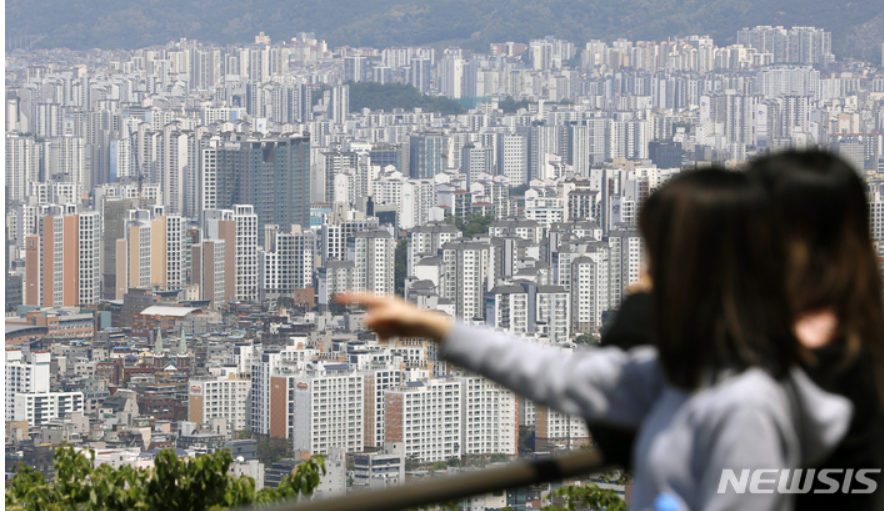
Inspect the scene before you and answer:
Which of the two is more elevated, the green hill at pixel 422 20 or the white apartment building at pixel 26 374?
the green hill at pixel 422 20

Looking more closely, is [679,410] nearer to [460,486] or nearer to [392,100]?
[460,486]

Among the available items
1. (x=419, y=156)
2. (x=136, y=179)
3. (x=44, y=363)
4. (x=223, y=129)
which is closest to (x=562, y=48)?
(x=419, y=156)

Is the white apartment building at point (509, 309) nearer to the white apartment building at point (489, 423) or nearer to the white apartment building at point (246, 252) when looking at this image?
the white apartment building at point (489, 423)

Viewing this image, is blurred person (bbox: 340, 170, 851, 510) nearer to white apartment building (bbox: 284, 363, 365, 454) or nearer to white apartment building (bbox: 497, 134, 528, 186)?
white apartment building (bbox: 284, 363, 365, 454)

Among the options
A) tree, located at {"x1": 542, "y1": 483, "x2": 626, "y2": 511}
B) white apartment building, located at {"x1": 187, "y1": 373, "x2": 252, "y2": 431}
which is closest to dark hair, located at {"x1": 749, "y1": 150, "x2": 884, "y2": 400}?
tree, located at {"x1": 542, "y1": 483, "x2": 626, "y2": 511}

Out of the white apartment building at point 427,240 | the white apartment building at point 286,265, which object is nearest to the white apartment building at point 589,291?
the white apartment building at point 427,240

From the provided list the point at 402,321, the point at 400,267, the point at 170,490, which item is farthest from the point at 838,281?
the point at 400,267

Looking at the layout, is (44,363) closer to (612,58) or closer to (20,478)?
(20,478)
